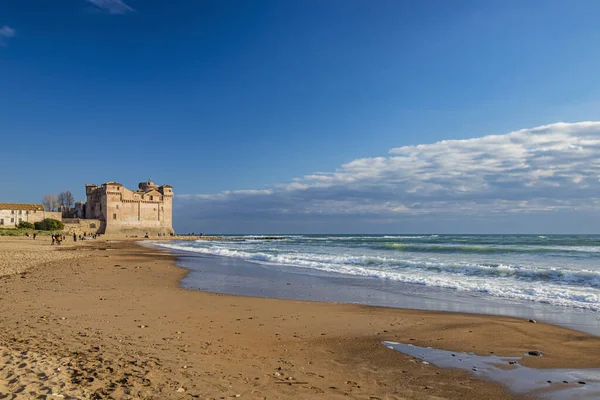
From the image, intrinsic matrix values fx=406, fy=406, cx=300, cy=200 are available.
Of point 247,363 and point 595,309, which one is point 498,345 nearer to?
point 247,363

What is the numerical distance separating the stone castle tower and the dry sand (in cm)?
8314

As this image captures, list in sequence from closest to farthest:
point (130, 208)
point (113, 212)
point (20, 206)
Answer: point (20, 206) → point (113, 212) → point (130, 208)

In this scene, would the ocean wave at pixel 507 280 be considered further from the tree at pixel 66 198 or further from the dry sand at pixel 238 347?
the tree at pixel 66 198

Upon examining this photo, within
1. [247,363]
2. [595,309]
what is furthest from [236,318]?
[595,309]

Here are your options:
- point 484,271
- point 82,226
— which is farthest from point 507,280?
point 82,226

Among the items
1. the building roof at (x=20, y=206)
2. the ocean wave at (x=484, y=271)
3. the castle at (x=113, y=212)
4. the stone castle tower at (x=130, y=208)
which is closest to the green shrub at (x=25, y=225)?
the castle at (x=113, y=212)

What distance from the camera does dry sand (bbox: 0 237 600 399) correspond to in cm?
437

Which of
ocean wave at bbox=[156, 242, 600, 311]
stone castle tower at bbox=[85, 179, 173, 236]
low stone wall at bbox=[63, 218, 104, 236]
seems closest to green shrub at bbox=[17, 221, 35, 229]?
low stone wall at bbox=[63, 218, 104, 236]

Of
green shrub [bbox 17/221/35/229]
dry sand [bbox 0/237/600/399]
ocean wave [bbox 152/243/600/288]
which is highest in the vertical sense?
green shrub [bbox 17/221/35/229]

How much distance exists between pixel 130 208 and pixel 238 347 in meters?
92.0

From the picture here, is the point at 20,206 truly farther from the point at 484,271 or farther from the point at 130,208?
the point at 484,271

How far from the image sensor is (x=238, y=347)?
619 centimetres

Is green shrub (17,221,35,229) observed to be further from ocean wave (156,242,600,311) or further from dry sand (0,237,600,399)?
dry sand (0,237,600,399)

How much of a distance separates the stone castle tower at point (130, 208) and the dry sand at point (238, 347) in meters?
83.1
